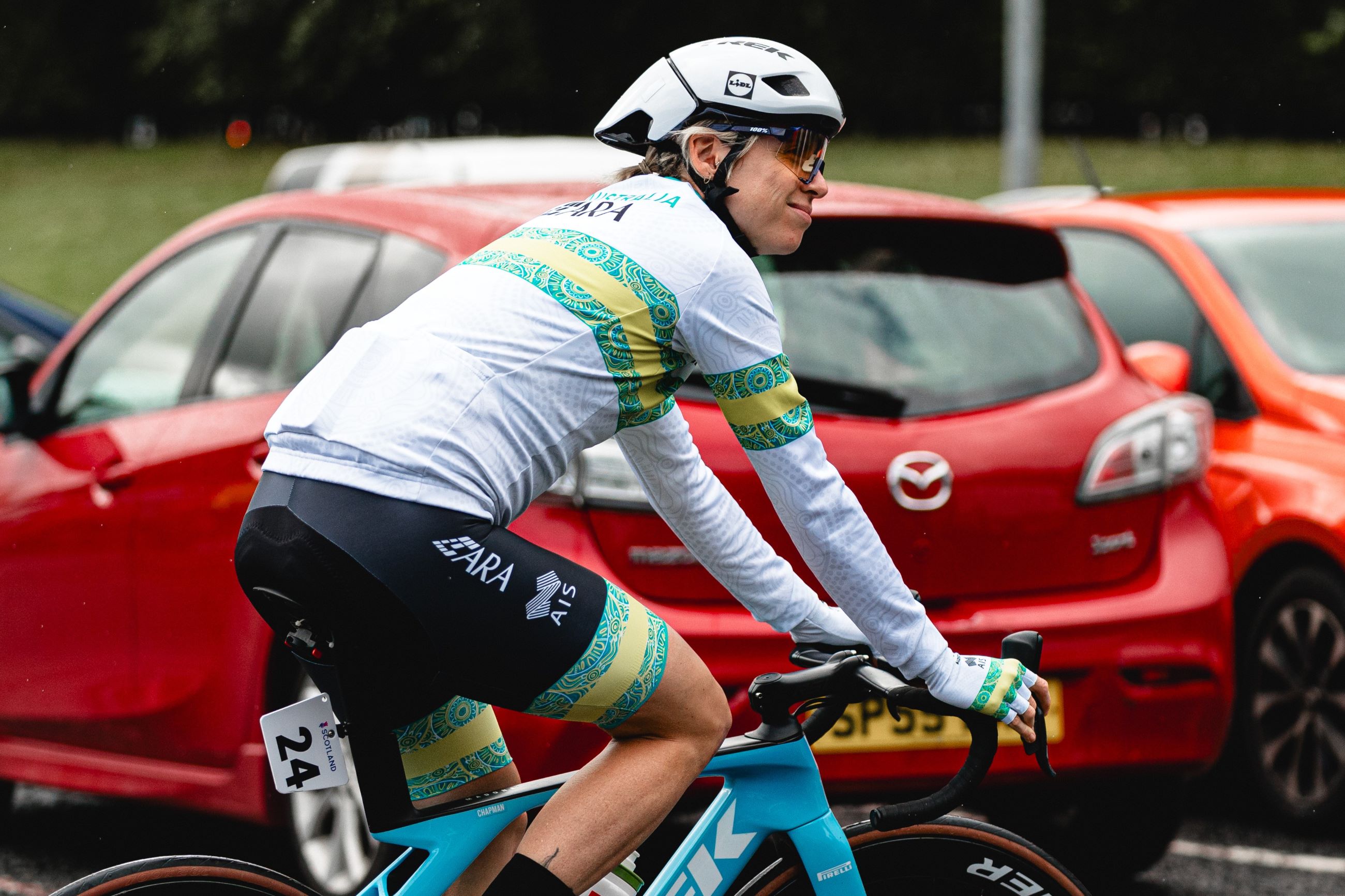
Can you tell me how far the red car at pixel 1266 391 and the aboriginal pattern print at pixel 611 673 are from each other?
2.88m

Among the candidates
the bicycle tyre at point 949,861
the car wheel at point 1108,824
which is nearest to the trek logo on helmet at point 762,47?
the bicycle tyre at point 949,861

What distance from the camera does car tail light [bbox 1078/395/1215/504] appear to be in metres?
3.95

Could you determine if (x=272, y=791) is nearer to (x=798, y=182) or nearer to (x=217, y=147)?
(x=798, y=182)

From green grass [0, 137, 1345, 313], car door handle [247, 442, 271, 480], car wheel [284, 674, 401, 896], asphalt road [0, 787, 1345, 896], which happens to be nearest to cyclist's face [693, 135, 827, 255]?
car door handle [247, 442, 271, 480]

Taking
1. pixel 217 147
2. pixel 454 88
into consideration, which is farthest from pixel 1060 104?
pixel 217 147

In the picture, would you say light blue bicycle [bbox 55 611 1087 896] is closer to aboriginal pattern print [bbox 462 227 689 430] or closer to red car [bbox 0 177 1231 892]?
aboriginal pattern print [bbox 462 227 689 430]

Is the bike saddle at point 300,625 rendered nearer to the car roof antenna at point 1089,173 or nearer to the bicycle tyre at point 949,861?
the bicycle tyre at point 949,861

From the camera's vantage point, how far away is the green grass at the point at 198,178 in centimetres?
2700

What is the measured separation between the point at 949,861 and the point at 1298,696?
272 centimetres

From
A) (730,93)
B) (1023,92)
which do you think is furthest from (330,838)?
(1023,92)

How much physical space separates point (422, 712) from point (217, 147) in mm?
42139

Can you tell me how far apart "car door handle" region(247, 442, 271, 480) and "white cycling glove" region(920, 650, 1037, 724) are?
6.68 ft

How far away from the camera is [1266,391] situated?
5379mm

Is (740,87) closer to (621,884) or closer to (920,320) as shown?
(621,884)
